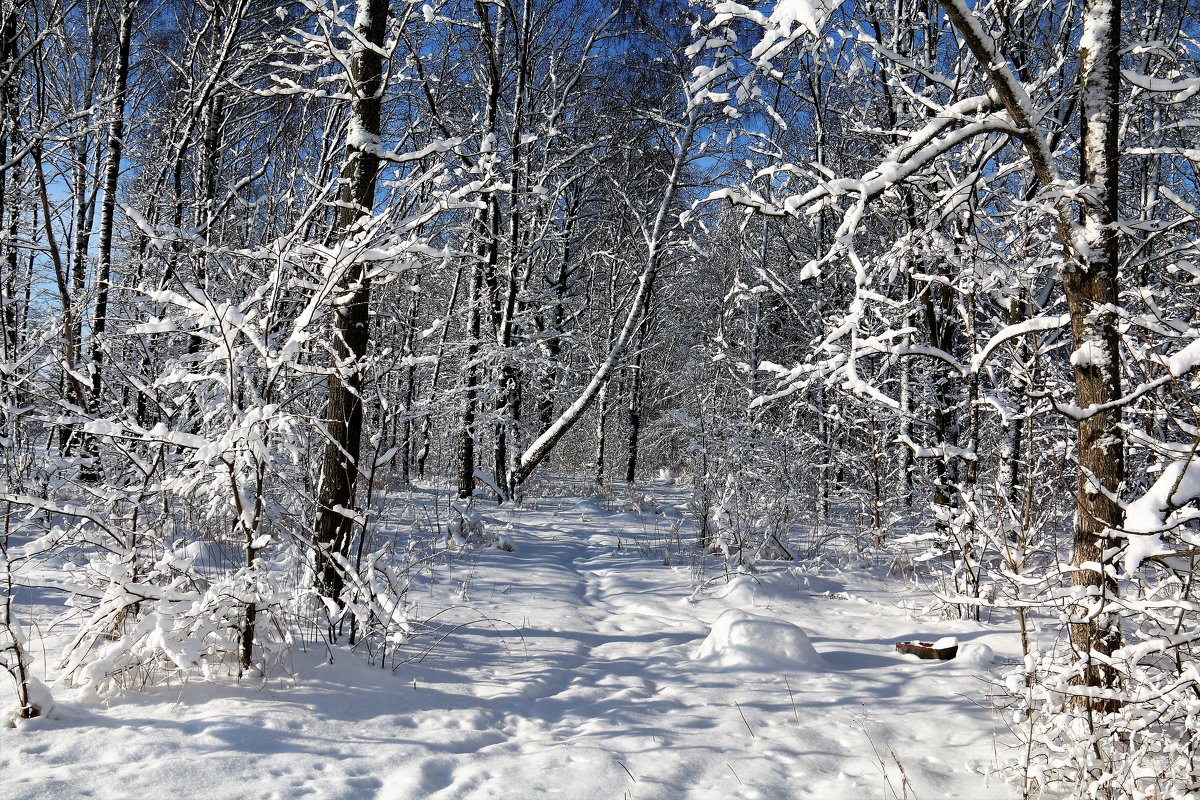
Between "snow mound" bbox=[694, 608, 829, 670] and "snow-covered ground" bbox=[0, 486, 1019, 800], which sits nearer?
"snow-covered ground" bbox=[0, 486, 1019, 800]

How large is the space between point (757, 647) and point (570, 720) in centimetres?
131

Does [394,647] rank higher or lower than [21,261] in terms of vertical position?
lower

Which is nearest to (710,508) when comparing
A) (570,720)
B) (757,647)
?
(757,647)

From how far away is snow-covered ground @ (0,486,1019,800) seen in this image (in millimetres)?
2443

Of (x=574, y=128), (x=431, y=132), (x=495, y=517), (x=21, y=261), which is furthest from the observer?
(x=21, y=261)

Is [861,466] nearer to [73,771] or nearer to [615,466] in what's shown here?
[73,771]

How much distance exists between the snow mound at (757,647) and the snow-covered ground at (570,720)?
11 millimetres

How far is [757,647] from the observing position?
3939mm

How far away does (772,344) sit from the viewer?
53.0 ft

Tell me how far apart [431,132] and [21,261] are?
10.1 metres

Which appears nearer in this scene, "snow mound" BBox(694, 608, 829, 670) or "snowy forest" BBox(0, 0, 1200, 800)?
"snowy forest" BBox(0, 0, 1200, 800)

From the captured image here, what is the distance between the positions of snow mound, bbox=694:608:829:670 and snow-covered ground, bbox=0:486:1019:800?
1cm

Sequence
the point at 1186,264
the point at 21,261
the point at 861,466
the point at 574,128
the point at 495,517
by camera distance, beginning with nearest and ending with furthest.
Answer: the point at 1186,264 → the point at 861,466 → the point at 495,517 → the point at 574,128 → the point at 21,261

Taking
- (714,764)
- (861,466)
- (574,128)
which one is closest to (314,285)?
(714,764)
